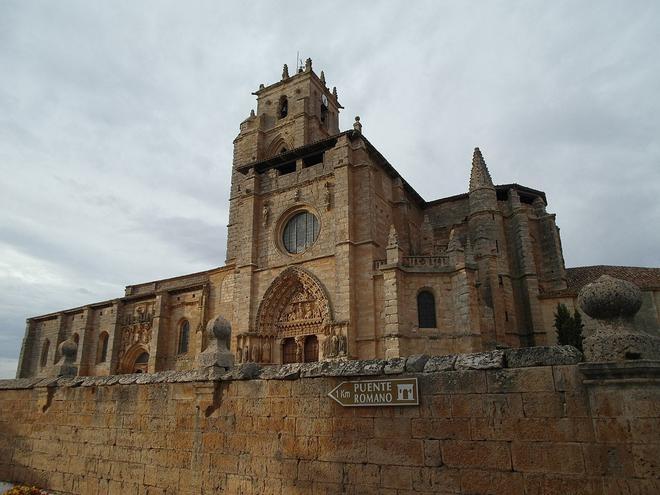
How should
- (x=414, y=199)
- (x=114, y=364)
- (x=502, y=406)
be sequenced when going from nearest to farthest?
(x=502, y=406)
(x=414, y=199)
(x=114, y=364)

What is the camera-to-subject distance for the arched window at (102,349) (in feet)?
99.2

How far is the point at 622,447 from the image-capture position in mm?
3648

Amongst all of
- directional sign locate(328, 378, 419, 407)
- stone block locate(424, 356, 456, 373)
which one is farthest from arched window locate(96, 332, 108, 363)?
stone block locate(424, 356, 456, 373)

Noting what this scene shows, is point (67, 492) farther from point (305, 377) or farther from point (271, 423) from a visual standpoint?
point (305, 377)

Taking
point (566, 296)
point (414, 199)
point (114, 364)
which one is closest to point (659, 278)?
point (566, 296)

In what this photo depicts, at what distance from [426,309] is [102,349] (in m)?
24.5

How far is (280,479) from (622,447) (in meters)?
3.76

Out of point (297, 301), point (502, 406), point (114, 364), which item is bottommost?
point (502, 406)

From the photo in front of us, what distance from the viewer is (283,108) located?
33906 millimetres

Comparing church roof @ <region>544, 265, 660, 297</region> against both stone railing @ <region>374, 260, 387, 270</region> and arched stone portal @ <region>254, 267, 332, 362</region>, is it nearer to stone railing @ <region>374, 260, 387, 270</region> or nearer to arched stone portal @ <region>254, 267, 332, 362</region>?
stone railing @ <region>374, 260, 387, 270</region>

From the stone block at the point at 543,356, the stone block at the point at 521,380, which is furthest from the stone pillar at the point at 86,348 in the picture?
the stone block at the point at 543,356

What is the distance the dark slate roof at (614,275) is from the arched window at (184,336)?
21115 millimetres

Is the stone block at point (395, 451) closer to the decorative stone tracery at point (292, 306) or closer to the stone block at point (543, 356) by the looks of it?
the stone block at point (543, 356)

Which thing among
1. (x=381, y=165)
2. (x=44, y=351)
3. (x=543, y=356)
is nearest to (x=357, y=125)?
(x=381, y=165)
